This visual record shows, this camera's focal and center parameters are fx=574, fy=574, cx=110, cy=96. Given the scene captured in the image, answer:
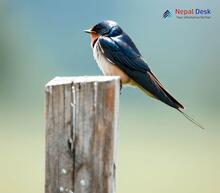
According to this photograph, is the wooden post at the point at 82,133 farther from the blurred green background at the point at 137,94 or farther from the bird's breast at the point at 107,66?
the blurred green background at the point at 137,94

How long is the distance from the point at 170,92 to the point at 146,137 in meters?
0.32

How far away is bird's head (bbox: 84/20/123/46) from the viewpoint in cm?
333

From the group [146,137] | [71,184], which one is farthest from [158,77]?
[71,184]

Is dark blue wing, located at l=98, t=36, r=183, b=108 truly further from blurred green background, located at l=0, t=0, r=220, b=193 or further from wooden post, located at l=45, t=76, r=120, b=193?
wooden post, located at l=45, t=76, r=120, b=193

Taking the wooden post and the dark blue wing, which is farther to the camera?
the dark blue wing

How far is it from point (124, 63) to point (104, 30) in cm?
30

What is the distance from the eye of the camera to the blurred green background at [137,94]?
357cm

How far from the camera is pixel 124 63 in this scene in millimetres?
3150

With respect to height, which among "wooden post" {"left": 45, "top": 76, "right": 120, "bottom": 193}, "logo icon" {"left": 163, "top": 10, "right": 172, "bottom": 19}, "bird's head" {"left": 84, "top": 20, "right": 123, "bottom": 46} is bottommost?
"wooden post" {"left": 45, "top": 76, "right": 120, "bottom": 193}

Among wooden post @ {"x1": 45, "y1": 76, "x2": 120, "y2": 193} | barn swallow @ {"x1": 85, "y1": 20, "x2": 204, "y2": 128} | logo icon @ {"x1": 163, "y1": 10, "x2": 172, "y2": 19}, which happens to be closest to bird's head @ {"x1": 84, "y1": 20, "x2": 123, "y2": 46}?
barn swallow @ {"x1": 85, "y1": 20, "x2": 204, "y2": 128}

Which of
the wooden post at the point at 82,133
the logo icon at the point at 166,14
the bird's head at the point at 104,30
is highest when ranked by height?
the logo icon at the point at 166,14

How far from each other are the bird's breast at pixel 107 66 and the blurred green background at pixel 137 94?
32 cm

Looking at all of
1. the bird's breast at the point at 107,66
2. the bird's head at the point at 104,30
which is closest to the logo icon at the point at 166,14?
the bird's head at the point at 104,30

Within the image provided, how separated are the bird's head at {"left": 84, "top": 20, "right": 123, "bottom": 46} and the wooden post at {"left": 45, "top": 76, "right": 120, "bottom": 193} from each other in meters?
2.24
